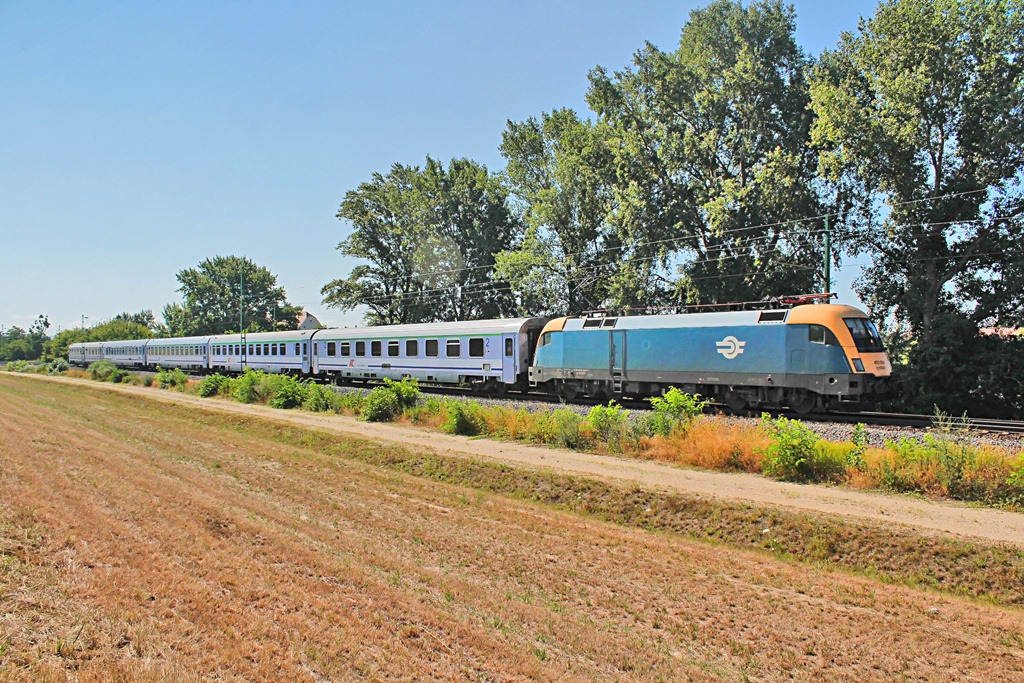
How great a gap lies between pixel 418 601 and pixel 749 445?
8854mm

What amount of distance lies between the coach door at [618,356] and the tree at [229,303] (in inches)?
3071

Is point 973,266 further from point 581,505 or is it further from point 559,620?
point 559,620

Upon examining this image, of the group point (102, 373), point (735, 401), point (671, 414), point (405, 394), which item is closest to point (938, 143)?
point (735, 401)

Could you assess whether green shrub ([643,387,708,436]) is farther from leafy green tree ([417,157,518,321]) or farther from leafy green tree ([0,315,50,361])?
leafy green tree ([0,315,50,361])

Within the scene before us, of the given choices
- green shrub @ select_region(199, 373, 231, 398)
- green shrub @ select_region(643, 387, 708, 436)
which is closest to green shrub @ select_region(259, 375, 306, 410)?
green shrub @ select_region(199, 373, 231, 398)

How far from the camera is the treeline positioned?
952 inches

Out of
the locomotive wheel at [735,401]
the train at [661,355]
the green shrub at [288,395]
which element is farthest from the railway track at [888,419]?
the green shrub at [288,395]

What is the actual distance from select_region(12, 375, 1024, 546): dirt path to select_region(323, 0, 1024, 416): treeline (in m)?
16.6

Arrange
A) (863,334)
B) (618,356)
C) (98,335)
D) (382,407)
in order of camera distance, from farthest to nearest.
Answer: (98,335) → (618,356) → (382,407) → (863,334)

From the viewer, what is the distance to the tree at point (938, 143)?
23500 mm

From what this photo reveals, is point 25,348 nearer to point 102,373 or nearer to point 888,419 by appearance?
point 102,373

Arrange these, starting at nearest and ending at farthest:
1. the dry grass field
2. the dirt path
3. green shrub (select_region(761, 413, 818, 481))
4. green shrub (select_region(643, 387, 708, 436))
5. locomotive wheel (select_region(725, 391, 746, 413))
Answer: the dry grass field
the dirt path
green shrub (select_region(761, 413, 818, 481))
green shrub (select_region(643, 387, 708, 436))
locomotive wheel (select_region(725, 391, 746, 413))

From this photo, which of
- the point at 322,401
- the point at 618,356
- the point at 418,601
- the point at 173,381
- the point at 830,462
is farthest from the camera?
the point at 173,381

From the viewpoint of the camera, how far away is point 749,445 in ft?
42.9
